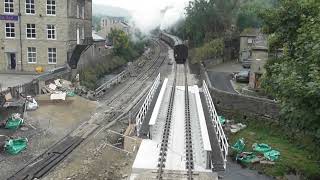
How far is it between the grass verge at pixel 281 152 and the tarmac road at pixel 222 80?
9.02 meters

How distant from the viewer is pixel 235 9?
63.7 metres

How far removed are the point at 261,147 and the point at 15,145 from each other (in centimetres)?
1257

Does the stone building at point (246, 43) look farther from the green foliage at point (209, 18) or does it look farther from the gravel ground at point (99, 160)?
the gravel ground at point (99, 160)

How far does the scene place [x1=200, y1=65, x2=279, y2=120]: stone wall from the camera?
26.4 metres

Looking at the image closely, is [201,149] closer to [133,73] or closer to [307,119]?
[307,119]

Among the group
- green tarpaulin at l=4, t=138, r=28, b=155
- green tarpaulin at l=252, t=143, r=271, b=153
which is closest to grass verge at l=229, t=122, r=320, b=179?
green tarpaulin at l=252, t=143, r=271, b=153

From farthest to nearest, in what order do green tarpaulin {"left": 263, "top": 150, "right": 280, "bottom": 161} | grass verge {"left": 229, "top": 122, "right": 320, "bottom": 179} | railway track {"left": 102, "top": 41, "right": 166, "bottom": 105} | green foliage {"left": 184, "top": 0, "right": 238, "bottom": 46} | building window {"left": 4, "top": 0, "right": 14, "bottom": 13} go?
green foliage {"left": 184, "top": 0, "right": 238, "bottom": 46}
building window {"left": 4, "top": 0, "right": 14, "bottom": 13}
railway track {"left": 102, "top": 41, "right": 166, "bottom": 105}
green tarpaulin {"left": 263, "top": 150, "right": 280, "bottom": 161}
grass verge {"left": 229, "top": 122, "right": 320, "bottom": 179}

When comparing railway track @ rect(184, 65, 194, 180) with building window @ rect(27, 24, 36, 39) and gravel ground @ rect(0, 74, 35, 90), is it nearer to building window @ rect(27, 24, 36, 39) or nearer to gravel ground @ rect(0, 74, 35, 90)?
gravel ground @ rect(0, 74, 35, 90)

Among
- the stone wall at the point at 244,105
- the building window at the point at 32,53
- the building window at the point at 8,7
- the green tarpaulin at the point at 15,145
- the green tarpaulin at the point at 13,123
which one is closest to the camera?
the green tarpaulin at the point at 15,145

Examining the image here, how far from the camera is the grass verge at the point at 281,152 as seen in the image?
782 inches

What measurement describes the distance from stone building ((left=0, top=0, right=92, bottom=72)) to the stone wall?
16.5 metres

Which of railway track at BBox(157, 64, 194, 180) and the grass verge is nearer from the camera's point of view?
railway track at BBox(157, 64, 194, 180)

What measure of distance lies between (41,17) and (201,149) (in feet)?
88.9

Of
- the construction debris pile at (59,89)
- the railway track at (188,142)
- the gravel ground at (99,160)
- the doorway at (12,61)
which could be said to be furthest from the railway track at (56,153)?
the doorway at (12,61)
